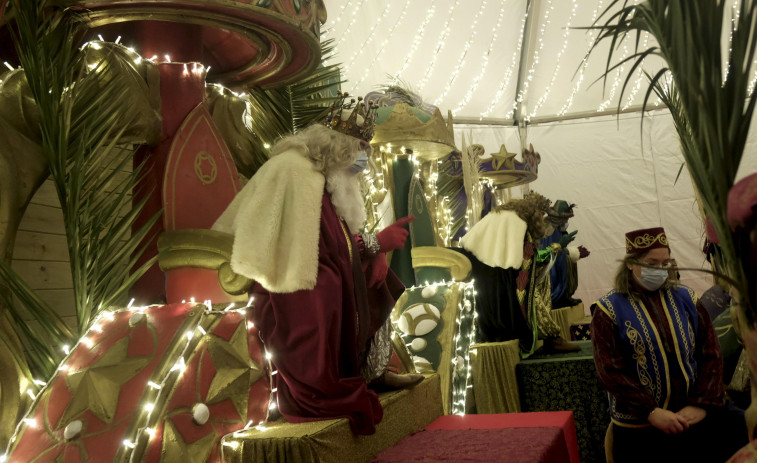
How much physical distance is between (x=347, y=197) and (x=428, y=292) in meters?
1.86

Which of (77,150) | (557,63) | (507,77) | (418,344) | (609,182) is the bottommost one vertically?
(418,344)

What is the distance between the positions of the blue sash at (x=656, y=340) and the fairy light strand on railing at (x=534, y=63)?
25.8 ft

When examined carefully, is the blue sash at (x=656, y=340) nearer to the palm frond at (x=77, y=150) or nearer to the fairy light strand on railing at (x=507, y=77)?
the palm frond at (x=77, y=150)

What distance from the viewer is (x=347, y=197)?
256 centimetres

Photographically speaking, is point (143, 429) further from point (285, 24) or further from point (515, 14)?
point (515, 14)

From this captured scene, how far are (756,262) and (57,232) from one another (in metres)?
2.99

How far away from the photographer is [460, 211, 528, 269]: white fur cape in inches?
192

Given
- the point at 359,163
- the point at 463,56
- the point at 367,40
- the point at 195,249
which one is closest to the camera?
the point at 195,249

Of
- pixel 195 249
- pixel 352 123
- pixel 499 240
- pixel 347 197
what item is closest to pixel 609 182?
pixel 499 240

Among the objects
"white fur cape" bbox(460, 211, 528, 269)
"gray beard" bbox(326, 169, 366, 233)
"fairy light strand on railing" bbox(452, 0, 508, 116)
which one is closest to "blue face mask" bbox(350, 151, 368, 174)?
"gray beard" bbox(326, 169, 366, 233)

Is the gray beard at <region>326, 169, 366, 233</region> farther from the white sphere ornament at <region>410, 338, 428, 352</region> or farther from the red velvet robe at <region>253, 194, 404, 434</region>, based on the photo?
the white sphere ornament at <region>410, 338, 428, 352</region>

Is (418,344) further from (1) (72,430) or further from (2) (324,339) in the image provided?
(1) (72,430)

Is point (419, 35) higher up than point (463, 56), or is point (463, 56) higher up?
point (419, 35)

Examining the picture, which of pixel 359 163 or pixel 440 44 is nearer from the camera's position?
pixel 359 163
